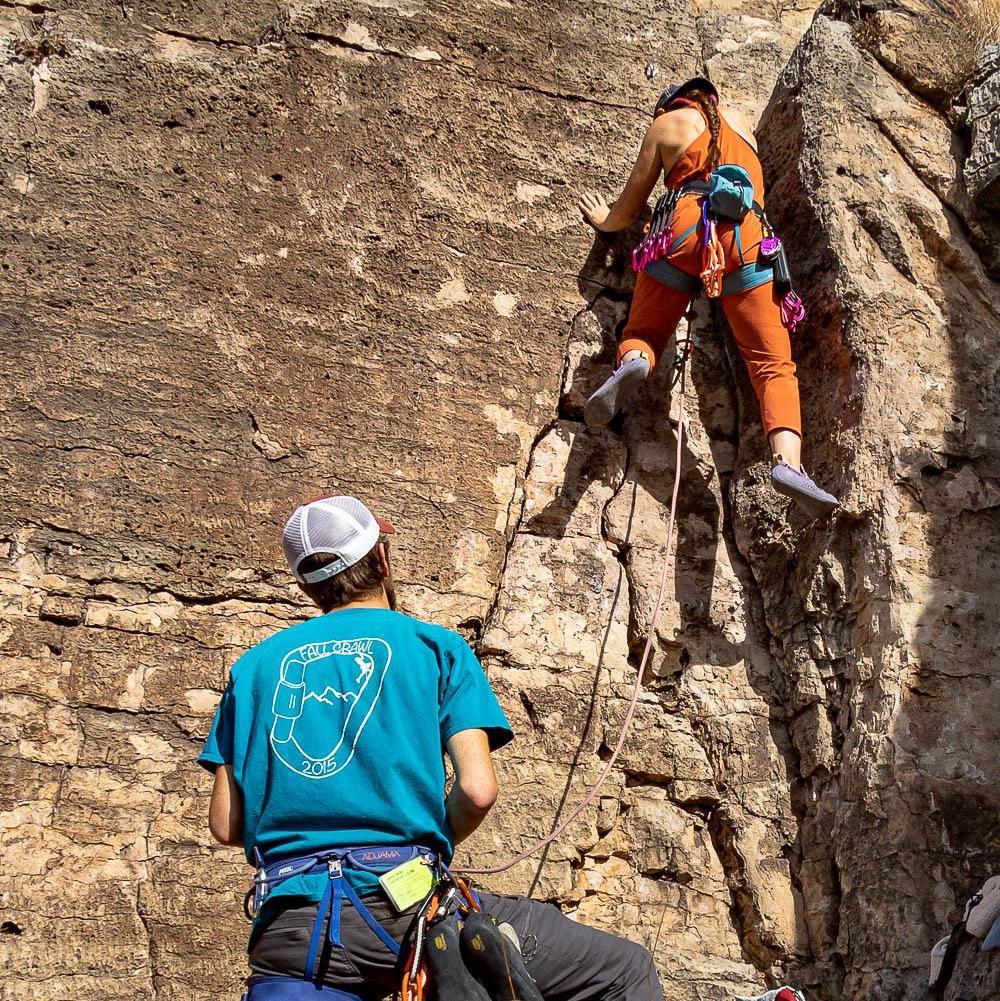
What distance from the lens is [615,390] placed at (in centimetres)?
402

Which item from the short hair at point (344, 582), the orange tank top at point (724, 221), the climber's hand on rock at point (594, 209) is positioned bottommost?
the short hair at point (344, 582)

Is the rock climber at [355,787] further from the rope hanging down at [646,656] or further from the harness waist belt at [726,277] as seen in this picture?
the harness waist belt at [726,277]

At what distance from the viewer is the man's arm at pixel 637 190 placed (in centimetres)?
438

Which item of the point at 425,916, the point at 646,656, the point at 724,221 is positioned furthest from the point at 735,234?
the point at 425,916

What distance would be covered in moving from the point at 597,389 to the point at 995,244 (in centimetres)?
152

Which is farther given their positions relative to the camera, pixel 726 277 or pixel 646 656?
pixel 726 277

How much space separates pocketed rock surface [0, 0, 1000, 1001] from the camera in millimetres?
3584

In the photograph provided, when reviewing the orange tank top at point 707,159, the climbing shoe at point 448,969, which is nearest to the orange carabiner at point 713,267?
the orange tank top at point 707,159

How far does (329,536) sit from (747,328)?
201cm

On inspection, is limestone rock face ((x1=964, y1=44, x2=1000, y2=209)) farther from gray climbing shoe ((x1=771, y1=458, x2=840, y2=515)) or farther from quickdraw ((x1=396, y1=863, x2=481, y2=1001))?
quickdraw ((x1=396, y1=863, x2=481, y2=1001))

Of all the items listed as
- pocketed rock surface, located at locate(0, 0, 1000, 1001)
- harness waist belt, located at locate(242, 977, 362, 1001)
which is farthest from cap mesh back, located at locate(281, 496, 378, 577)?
pocketed rock surface, located at locate(0, 0, 1000, 1001)

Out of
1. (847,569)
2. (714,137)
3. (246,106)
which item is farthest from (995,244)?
(246,106)

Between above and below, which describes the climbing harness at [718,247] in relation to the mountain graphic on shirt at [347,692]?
above

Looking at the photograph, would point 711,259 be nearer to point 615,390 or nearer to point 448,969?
point 615,390
